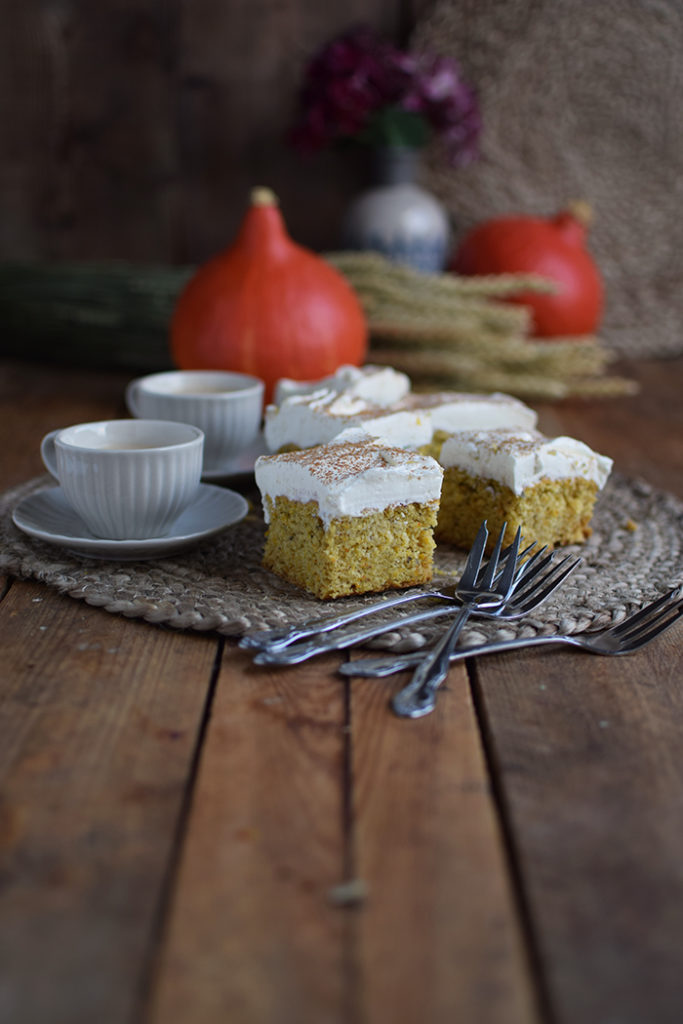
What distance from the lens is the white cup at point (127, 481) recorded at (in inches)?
47.7

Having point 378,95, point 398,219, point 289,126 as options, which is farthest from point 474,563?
point 289,126

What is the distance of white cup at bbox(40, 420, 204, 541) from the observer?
1.21m

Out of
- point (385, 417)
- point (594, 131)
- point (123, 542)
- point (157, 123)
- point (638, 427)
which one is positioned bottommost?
point (638, 427)

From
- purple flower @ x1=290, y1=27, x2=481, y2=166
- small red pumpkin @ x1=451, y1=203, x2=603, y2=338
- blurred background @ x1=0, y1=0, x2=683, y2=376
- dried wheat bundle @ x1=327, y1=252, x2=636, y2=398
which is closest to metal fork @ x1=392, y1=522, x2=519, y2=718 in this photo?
dried wheat bundle @ x1=327, y1=252, x2=636, y2=398

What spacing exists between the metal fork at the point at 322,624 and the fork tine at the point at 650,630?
18cm

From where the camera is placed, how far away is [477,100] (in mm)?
2957

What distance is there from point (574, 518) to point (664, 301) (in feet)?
6.59

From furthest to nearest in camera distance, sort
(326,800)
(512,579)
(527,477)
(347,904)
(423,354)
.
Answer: (423,354) → (527,477) → (512,579) → (326,800) → (347,904)

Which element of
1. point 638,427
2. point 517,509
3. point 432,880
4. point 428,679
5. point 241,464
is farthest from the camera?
point 638,427

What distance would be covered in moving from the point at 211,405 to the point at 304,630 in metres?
0.60

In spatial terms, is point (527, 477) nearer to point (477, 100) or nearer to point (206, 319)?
point (206, 319)

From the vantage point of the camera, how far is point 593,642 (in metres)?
1.05

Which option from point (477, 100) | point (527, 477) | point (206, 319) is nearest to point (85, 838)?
point (527, 477)

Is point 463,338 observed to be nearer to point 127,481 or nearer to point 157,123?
point 127,481
